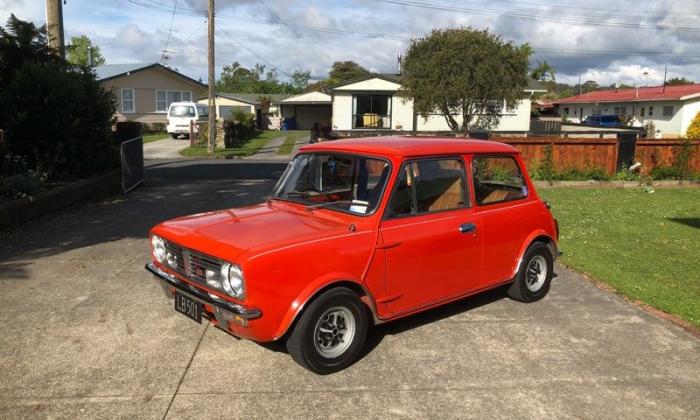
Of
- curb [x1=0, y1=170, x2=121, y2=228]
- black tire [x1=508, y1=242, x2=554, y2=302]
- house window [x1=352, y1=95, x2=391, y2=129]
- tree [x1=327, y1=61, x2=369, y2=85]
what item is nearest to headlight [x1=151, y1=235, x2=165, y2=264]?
black tire [x1=508, y1=242, x2=554, y2=302]

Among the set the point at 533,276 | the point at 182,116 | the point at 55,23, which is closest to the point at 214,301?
the point at 533,276

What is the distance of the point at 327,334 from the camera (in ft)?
13.1

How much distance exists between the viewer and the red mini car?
3711 millimetres

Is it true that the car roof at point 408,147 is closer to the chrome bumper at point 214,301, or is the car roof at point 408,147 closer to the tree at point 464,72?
the chrome bumper at point 214,301

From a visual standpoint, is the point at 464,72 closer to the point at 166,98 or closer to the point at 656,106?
the point at 166,98

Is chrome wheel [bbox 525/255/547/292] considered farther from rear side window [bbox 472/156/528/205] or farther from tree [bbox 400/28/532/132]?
tree [bbox 400/28/532/132]

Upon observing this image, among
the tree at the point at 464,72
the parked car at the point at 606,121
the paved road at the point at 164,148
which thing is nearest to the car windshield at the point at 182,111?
the paved road at the point at 164,148

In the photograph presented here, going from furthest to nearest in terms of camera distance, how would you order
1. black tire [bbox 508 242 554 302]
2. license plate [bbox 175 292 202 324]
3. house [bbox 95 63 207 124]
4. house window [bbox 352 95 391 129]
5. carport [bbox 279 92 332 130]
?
carport [bbox 279 92 332 130], house [bbox 95 63 207 124], house window [bbox 352 95 391 129], black tire [bbox 508 242 554 302], license plate [bbox 175 292 202 324]

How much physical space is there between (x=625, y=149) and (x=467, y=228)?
41.4 ft

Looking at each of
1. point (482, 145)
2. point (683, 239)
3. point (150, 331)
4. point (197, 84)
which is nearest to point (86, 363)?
point (150, 331)

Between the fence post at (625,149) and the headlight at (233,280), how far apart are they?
46.9 ft

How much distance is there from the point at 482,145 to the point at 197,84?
38.1 metres

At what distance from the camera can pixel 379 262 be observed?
13.5ft

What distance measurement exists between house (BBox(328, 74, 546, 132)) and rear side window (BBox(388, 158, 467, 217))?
29.1 meters
